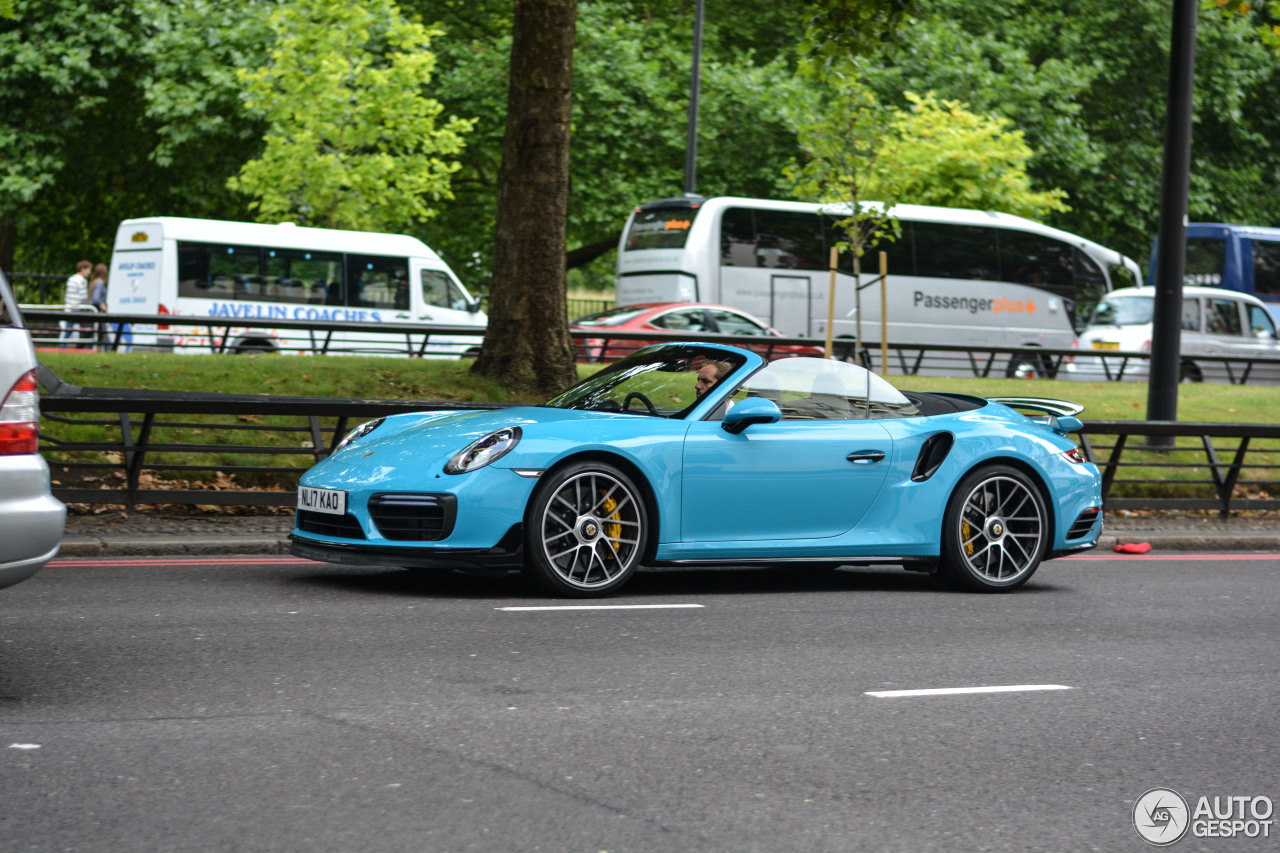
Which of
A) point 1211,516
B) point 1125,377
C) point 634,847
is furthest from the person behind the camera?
point 1125,377

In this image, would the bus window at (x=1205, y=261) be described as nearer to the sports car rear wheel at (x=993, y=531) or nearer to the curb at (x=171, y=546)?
the sports car rear wheel at (x=993, y=531)

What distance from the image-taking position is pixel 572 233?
34.9 meters

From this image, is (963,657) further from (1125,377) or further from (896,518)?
(1125,377)

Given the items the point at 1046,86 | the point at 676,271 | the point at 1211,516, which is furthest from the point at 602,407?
the point at 1046,86

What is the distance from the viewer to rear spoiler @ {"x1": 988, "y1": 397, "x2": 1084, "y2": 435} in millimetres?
8906

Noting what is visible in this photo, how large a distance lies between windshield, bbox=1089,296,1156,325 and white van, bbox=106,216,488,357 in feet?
41.7

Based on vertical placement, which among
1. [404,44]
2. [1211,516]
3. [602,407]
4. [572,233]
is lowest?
[1211,516]

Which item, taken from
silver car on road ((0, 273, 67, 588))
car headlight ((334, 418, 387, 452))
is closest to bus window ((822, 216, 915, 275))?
car headlight ((334, 418, 387, 452))

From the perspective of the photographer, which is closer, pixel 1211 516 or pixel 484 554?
pixel 484 554

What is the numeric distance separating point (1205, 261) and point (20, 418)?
112 feet

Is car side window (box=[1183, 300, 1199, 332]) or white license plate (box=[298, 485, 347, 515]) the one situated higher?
car side window (box=[1183, 300, 1199, 332])

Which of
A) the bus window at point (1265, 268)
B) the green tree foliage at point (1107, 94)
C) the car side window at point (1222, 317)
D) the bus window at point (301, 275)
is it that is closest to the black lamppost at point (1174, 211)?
the bus window at point (301, 275)

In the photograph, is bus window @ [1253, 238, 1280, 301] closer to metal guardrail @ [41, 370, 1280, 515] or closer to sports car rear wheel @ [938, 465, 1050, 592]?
metal guardrail @ [41, 370, 1280, 515]

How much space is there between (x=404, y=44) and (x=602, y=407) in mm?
23135
